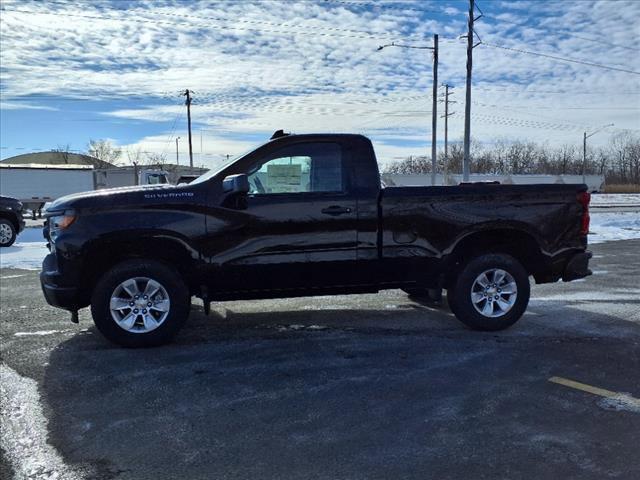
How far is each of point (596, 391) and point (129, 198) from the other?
4386 mm

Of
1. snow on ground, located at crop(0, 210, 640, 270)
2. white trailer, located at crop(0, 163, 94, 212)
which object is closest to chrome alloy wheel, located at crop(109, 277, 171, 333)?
snow on ground, located at crop(0, 210, 640, 270)

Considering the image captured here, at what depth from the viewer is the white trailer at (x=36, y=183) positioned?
1329 inches

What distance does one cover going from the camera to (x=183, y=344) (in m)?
5.72

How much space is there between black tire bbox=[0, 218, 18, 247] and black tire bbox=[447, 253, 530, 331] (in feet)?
43.2

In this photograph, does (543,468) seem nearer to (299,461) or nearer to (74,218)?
(299,461)

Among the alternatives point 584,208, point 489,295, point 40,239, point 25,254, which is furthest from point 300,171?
point 40,239

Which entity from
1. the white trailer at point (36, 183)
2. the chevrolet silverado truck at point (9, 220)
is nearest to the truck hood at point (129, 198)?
the chevrolet silverado truck at point (9, 220)

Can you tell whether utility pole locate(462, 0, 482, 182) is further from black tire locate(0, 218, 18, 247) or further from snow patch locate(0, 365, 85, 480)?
snow patch locate(0, 365, 85, 480)

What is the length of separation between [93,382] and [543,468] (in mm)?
3470

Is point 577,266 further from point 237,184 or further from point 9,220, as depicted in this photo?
point 9,220

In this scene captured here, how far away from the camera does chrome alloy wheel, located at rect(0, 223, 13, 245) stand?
1493 cm

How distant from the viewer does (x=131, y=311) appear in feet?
18.1

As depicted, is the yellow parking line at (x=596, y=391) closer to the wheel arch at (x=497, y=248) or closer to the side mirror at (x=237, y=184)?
the wheel arch at (x=497, y=248)

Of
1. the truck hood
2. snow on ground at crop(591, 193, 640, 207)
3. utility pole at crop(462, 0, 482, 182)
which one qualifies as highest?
utility pole at crop(462, 0, 482, 182)
